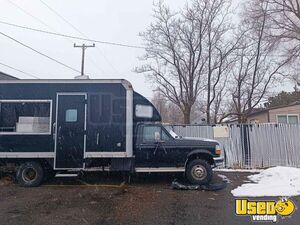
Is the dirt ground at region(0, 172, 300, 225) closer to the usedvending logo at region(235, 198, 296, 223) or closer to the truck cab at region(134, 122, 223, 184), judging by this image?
the usedvending logo at region(235, 198, 296, 223)

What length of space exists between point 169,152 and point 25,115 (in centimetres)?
479

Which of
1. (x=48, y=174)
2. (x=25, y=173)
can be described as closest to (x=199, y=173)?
(x=48, y=174)

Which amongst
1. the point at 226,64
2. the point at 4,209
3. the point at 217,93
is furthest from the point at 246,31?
the point at 4,209

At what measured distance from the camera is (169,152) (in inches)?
378

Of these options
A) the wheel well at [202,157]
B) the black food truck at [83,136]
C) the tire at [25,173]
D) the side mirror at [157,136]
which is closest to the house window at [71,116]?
the black food truck at [83,136]

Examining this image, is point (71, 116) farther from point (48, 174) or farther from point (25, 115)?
point (48, 174)

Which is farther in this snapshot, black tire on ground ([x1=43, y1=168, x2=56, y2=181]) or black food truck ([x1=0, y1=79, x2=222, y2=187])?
black tire on ground ([x1=43, y1=168, x2=56, y2=181])

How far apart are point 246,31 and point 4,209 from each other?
86.7 feet

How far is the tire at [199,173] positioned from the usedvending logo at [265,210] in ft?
7.30

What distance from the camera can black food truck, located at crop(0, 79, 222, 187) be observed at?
924 cm

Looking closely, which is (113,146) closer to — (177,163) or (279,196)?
(177,163)

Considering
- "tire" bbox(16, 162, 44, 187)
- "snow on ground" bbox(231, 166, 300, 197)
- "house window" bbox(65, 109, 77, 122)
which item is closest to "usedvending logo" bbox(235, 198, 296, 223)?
"snow on ground" bbox(231, 166, 300, 197)

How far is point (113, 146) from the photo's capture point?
30.3ft

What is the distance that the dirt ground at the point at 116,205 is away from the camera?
20.2ft
